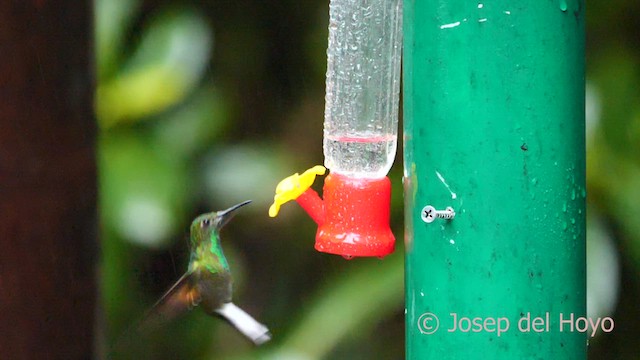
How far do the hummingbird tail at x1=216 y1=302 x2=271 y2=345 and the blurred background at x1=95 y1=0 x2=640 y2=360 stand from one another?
28 mm

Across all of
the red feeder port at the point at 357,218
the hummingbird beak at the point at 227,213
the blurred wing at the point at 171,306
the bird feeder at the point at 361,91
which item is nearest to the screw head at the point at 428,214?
the red feeder port at the point at 357,218

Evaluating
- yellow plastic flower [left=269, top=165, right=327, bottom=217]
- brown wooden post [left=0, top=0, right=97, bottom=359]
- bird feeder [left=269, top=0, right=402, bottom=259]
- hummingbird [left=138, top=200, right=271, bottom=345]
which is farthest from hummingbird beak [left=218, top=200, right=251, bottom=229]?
yellow plastic flower [left=269, top=165, right=327, bottom=217]

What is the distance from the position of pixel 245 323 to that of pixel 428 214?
1825 millimetres

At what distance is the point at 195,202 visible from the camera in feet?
12.0

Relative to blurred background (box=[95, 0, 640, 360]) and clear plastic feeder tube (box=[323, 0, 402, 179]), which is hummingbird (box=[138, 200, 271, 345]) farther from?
clear plastic feeder tube (box=[323, 0, 402, 179])

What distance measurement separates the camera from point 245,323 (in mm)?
3721

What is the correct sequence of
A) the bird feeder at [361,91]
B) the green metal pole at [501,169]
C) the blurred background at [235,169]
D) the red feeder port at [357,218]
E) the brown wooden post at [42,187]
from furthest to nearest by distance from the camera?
the blurred background at [235,169] < the brown wooden post at [42,187] < the bird feeder at [361,91] < the red feeder port at [357,218] < the green metal pole at [501,169]

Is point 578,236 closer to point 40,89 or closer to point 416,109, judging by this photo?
point 416,109

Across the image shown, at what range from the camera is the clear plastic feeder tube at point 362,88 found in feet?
8.13

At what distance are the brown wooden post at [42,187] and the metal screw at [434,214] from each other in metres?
1.44

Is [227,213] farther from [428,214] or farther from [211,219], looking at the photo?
[428,214]

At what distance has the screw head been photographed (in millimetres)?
2008

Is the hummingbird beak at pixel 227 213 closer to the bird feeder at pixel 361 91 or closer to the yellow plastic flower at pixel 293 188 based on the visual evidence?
the bird feeder at pixel 361 91

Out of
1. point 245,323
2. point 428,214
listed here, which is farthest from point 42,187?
point 428,214
